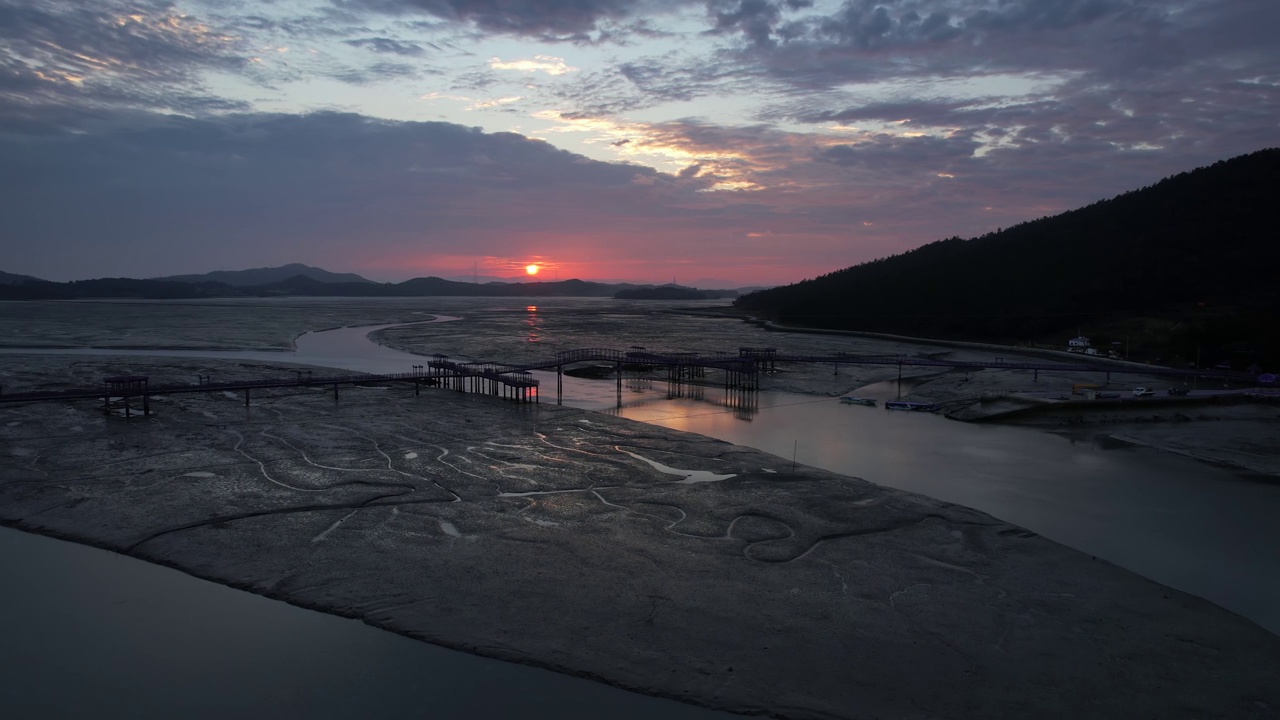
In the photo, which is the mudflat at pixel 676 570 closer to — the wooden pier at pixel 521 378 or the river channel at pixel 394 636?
the river channel at pixel 394 636

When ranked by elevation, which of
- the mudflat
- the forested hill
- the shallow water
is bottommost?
the shallow water

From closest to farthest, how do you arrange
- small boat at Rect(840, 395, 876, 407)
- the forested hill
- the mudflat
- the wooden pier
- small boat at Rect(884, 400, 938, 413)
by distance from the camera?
the mudflat < the wooden pier < small boat at Rect(884, 400, 938, 413) < small boat at Rect(840, 395, 876, 407) < the forested hill

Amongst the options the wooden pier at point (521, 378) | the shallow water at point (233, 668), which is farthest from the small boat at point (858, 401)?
the shallow water at point (233, 668)

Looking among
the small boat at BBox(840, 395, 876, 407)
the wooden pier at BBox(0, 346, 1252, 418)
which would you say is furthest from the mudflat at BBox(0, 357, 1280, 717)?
the small boat at BBox(840, 395, 876, 407)

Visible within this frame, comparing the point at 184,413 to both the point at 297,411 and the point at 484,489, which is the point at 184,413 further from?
the point at 484,489

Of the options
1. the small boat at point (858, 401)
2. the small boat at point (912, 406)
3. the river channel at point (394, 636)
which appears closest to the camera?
the river channel at point (394, 636)

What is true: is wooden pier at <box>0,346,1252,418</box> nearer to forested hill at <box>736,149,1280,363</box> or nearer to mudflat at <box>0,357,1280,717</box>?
mudflat at <box>0,357,1280,717</box>

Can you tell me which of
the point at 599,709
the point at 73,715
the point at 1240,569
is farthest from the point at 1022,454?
the point at 73,715

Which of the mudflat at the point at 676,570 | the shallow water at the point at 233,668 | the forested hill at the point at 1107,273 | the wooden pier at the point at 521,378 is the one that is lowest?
the shallow water at the point at 233,668
